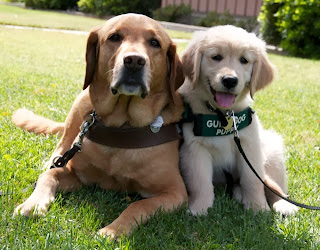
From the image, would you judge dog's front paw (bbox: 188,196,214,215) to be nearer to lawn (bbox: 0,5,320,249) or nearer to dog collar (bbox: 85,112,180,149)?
lawn (bbox: 0,5,320,249)

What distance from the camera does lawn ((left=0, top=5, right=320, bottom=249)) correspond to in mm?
2174

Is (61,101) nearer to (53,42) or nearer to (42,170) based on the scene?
(42,170)

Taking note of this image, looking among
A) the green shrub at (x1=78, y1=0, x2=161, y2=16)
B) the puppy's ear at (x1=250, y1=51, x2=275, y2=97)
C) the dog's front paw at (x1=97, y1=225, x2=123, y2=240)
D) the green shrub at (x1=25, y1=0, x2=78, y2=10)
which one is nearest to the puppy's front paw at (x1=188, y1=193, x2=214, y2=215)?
the dog's front paw at (x1=97, y1=225, x2=123, y2=240)

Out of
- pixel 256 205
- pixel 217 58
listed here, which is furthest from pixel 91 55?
pixel 256 205

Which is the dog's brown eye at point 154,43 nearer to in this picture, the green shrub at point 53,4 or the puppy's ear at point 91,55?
the puppy's ear at point 91,55

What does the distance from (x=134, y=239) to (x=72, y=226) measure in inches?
13.6

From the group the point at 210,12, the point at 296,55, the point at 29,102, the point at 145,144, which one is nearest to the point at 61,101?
the point at 29,102

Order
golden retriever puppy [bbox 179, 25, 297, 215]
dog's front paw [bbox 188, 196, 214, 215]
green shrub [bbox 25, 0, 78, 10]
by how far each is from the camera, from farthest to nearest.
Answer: green shrub [bbox 25, 0, 78, 10], golden retriever puppy [bbox 179, 25, 297, 215], dog's front paw [bbox 188, 196, 214, 215]

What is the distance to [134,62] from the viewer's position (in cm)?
251

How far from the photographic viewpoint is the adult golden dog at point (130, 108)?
8.52 ft

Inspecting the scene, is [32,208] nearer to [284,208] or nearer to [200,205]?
[200,205]

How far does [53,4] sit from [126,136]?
892 inches

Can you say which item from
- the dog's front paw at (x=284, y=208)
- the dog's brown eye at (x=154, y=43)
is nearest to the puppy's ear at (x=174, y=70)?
the dog's brown eye at (x=154, y=43)

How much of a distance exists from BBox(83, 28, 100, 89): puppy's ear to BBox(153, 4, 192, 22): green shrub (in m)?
15.5
